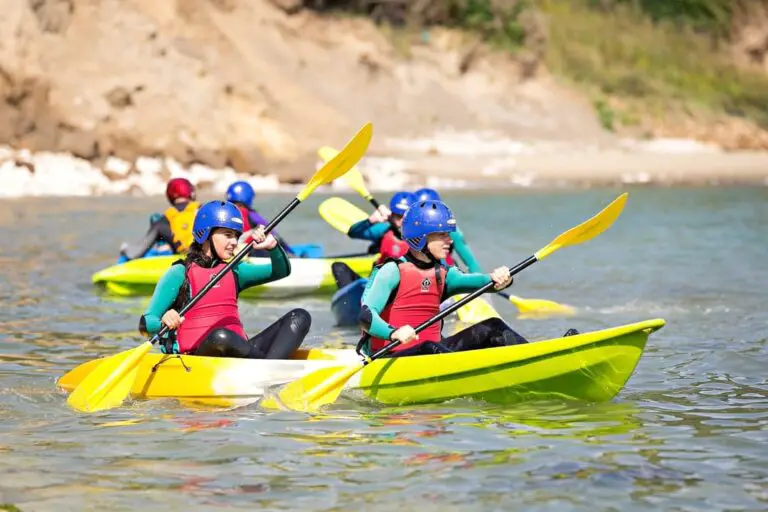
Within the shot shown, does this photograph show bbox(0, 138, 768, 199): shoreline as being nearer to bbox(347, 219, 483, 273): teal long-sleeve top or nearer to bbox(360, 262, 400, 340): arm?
bbox(347, 219, 483, 273): teal long-sleeve top

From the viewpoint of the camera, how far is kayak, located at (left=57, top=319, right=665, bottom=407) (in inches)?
275

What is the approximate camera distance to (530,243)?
61.6 ft

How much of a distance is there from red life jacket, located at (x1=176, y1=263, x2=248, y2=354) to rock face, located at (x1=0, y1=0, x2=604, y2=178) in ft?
66.2

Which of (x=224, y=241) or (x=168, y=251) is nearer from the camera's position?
(x=224, y=241)

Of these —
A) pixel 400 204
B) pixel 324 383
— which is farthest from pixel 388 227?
pixel 324 383

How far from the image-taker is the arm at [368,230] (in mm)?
11094

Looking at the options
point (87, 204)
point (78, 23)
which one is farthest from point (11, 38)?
point (87, 204)

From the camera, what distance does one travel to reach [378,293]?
24.1ft

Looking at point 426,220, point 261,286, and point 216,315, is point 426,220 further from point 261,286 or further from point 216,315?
point 261,286

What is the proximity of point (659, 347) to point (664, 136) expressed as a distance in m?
28.9

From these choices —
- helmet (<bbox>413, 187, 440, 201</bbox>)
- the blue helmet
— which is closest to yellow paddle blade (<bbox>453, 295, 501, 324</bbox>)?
helmet (<bbox>413, 187, 440, 201</bbox>)

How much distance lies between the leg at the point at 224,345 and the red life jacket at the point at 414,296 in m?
0.82

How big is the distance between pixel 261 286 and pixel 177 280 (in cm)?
542

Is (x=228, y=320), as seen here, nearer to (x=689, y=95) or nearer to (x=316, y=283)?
(x=316, y=283)
